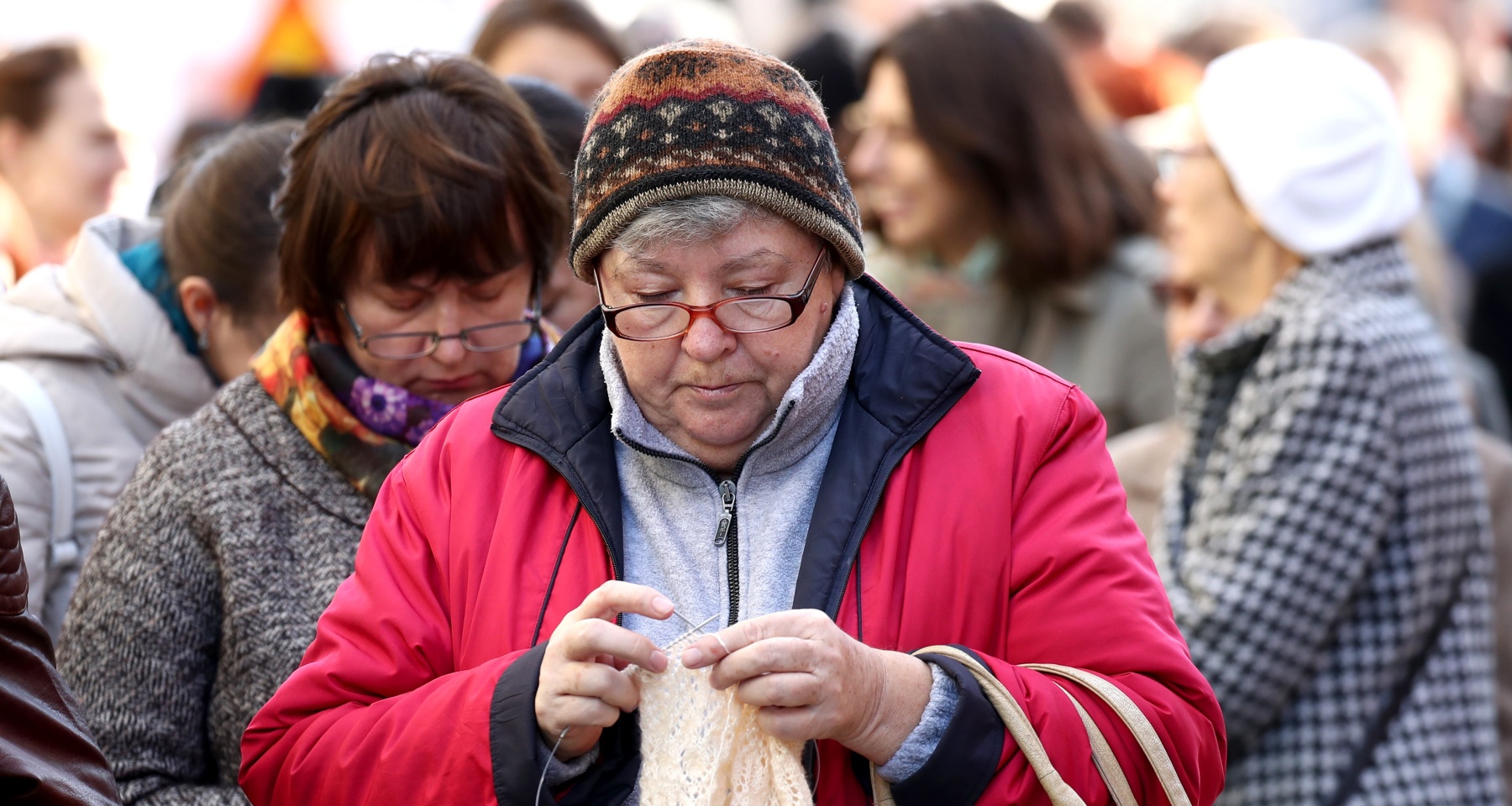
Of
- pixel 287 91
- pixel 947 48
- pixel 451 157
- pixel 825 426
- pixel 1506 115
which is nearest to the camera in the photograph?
pixel 825 426

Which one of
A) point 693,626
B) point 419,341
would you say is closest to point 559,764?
point 693,626

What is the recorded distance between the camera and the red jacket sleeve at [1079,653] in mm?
2008

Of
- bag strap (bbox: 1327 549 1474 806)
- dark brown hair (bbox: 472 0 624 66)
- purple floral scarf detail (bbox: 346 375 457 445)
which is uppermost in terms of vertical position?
dark brown hair (bbox: 472 0 624 66)

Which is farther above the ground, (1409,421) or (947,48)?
(947,48)

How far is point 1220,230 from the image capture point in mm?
3684

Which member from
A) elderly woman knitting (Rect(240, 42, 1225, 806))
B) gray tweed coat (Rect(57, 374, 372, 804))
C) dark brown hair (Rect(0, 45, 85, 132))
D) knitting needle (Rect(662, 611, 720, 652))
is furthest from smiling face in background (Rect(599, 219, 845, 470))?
dark brown hair (Rect(0, 45, 85, 132))

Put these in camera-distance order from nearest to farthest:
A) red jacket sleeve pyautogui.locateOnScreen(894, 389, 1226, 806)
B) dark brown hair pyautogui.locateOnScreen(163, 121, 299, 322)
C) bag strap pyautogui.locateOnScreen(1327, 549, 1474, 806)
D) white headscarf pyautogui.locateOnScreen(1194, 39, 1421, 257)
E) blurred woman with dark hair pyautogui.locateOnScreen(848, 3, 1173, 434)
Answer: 1. red jacket sleeve pyautogui.locateOnScreen(894, 389, 1226, 806)
2. dark brown hair pyautogui.locateOnScreen(163, 121, 299, 322)
3. bag strap pyautogui.locateOnScreen(1327, 549, 1474, 806)
4. white headscarf pyautogui.locateOnScreen(1194, 39, 1421, 257)
5. blurred woman with dark hair pyautogui.locateOnScreen(848, 3, 1173, 434)

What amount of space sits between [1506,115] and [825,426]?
341 inches

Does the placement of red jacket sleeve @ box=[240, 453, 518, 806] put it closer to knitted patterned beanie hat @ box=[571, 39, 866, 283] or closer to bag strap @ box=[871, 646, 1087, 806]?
knitted patterned beanie hat @ box=[571, 39, 866, 283]

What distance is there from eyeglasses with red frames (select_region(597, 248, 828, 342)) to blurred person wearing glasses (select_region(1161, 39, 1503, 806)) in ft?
4.60

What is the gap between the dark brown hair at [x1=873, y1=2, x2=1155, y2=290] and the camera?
4.50 metres

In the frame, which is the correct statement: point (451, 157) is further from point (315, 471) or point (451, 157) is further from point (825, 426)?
point (825, 426)

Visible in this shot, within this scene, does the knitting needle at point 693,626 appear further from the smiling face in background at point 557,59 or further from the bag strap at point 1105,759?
the smiling face in background at point 557,59

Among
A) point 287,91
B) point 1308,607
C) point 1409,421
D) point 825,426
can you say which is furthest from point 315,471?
point 287,91
